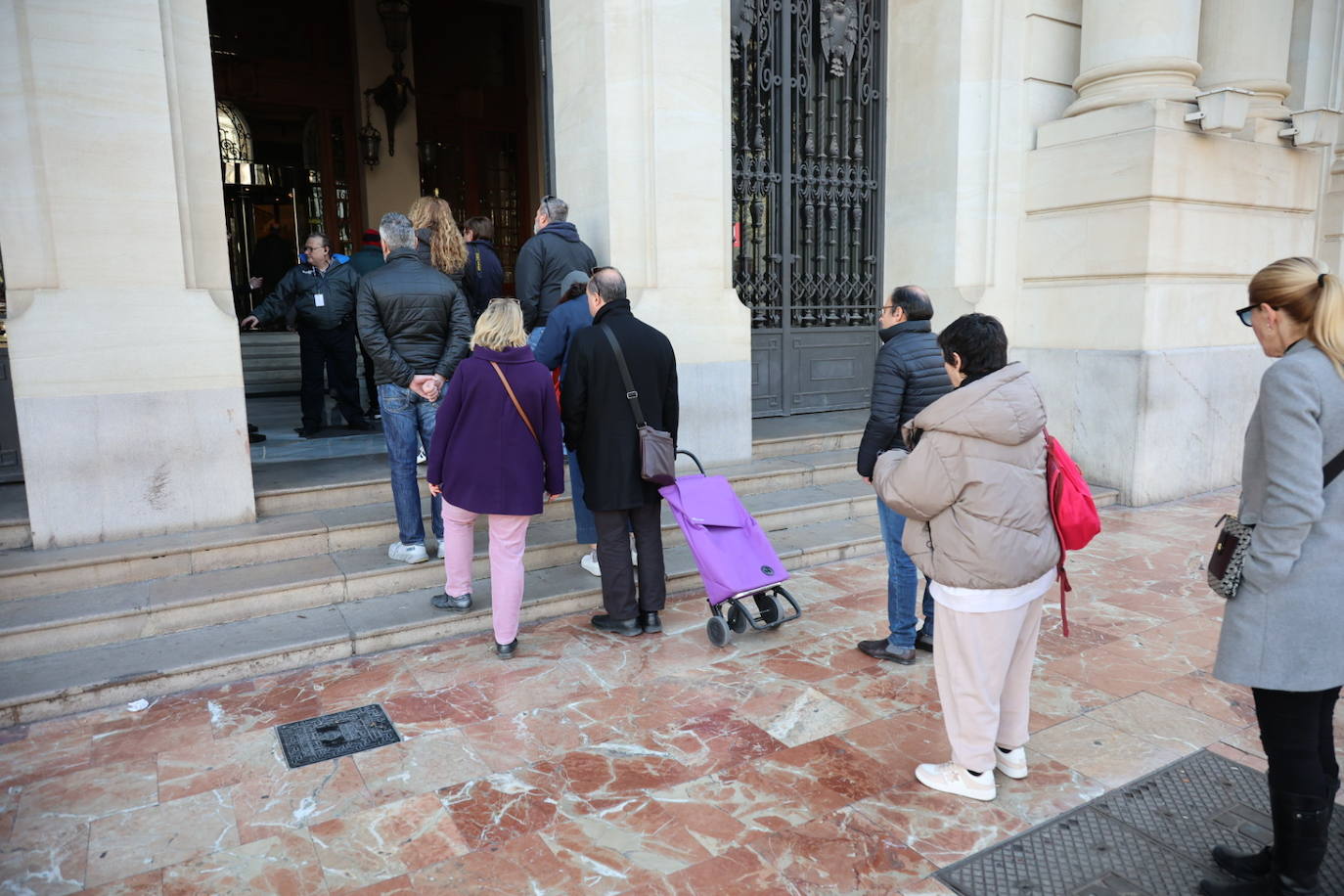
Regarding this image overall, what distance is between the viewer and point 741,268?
8461 mm

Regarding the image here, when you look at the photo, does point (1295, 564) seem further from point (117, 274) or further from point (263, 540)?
point (117, 274)

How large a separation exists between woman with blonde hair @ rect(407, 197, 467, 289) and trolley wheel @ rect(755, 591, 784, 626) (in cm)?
281

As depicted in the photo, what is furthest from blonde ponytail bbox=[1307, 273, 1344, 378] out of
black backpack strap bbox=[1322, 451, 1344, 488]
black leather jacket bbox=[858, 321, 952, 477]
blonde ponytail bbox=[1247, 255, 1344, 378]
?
black leather jacket bbox=[858, 321, 952, 477]

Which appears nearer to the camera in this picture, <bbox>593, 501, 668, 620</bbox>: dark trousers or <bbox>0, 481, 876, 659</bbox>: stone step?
<bbox>0, 481, 876, 659</bbox>: stone step

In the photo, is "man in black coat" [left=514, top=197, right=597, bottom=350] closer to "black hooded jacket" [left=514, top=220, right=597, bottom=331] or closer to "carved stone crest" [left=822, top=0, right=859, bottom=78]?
"black hooded jacket" [left=514, top=220, right=597, bottom=331]

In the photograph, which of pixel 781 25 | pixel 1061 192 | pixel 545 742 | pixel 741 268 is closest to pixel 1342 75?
pixel 1061 192

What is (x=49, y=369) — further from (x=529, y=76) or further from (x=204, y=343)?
(x=529, y=76)

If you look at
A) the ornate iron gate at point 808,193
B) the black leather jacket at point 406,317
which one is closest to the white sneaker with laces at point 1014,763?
the black leather jacket at point 406,317

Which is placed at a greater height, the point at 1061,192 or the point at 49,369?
the point at 1061,192

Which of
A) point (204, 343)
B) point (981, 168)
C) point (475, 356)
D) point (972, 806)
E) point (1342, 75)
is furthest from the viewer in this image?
point (1342, 75)

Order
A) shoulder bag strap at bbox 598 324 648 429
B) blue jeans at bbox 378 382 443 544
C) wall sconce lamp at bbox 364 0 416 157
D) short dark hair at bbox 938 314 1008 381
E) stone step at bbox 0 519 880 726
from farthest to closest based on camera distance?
wall sconce lamp at bbox 364 0 416 157
blue jeans at bbox 378 382 443 544
shoulder bag strap at bbox 598 324 648 429
stone step at bbox 0 519 880 726
short dark hair at bbox 938 314 1008 381

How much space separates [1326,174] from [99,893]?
12532 millimetres

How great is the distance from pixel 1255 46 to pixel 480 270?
24.2 ft

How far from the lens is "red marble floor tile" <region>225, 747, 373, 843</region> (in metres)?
3.11
